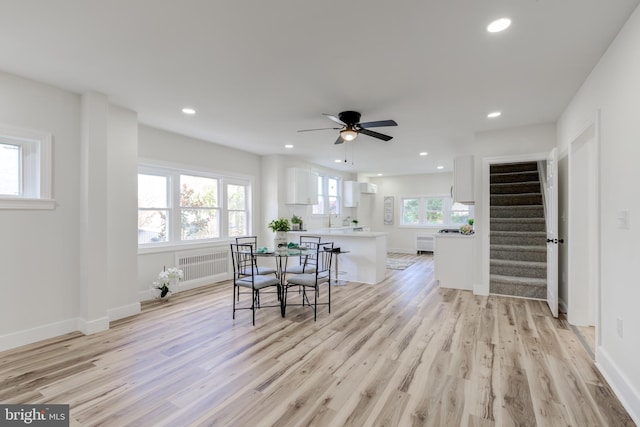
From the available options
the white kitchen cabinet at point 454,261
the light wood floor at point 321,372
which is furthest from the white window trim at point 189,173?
the white kitchen cabinet at point 454,261

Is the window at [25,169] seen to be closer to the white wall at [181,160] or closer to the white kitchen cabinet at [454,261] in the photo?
the white wall at [181,160]

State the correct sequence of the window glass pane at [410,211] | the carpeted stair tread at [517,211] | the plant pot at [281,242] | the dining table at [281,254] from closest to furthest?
the dining table at [281,254] < the plant pot at [281,242] < the carpeted stair tread at [517,211] < the window glass pane at [410,211]

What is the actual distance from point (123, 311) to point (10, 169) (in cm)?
197

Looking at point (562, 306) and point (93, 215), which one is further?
point (562, 306)

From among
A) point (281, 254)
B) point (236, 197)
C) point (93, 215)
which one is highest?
point (236, 197)

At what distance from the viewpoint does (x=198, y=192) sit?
5.59 meters

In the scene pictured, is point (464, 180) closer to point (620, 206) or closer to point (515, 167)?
point (515, 167)

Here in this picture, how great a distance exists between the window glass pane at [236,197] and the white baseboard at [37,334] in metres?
3.25

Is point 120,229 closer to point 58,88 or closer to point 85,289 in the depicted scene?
point 85,289

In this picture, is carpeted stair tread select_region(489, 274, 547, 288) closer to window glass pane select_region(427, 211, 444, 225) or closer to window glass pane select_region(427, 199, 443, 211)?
window glass pane select_region(427, 211, 444, 225)

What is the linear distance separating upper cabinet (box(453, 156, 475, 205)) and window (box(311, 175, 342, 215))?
12.7 ft

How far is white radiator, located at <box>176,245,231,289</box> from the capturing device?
17.0ft

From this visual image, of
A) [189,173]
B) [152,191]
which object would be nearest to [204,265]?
[152,191]

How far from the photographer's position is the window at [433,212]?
31.8 feet
